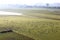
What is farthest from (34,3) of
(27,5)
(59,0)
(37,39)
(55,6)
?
(37,39)

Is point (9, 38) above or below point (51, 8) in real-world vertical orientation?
above

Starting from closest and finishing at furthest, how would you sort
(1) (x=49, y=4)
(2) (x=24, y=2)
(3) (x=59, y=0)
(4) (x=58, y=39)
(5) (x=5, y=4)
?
1. (4) (x=58, y=39)
2. (3) (x=59, y=0)
3. (1) (x=49, y=4)
4. (2) (x=24, y=2)
5. (5) (x=5, y=4)

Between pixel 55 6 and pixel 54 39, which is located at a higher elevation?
pixel 54 39

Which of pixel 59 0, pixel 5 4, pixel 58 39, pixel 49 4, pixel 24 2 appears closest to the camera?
pixel 58 39

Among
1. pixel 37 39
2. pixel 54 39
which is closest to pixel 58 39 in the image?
pixel 54 39

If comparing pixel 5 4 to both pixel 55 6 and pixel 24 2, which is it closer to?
pixel 24 2

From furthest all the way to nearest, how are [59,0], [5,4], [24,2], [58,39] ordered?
[5,4], [24,2], [59,0], [58,39]

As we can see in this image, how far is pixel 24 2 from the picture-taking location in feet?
34.0

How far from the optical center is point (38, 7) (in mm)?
Answer: 11125

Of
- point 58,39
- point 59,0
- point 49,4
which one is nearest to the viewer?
point 58,39

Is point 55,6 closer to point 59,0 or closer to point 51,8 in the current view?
point 51,8

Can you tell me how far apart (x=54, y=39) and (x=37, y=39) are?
10.4 inches

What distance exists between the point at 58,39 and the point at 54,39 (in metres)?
0.06

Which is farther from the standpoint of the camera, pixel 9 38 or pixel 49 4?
pixel 49 4
